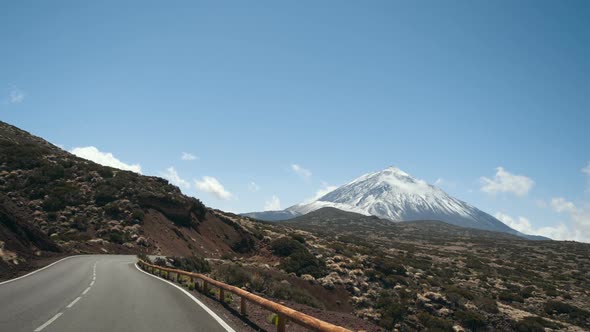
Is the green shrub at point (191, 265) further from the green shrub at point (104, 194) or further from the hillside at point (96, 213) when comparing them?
the green shrub at point (104, 194)

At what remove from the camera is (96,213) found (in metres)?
44.4

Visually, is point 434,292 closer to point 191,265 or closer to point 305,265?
point 305,265

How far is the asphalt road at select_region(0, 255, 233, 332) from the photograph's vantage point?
8.33m

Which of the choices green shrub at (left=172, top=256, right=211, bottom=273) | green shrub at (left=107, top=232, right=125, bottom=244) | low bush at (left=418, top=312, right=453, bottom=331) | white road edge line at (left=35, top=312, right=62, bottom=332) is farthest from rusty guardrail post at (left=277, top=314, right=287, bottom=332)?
green shrub at (left=107, top=232, right=125, bottom=244)

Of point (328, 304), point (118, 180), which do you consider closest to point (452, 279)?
point (328, 304)

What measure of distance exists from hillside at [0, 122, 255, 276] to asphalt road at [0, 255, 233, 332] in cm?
1561

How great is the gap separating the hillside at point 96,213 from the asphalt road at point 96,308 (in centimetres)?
1561

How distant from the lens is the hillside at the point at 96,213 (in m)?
37.0

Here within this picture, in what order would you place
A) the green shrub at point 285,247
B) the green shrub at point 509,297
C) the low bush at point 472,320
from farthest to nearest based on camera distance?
the green shrub at point 285,247 < the green shrub at point 509,297 < the low bush at point 472,320

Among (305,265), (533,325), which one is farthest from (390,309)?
(305,265)

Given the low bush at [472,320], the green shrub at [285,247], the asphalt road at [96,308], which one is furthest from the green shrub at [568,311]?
the asphalt road at [96,308]

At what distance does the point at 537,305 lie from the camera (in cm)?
3200

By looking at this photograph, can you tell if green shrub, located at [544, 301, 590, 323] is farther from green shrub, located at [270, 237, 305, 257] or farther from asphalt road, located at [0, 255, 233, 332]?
asphalt road, located at [0, 255, 233, 332]

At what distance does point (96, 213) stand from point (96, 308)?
38.6m
